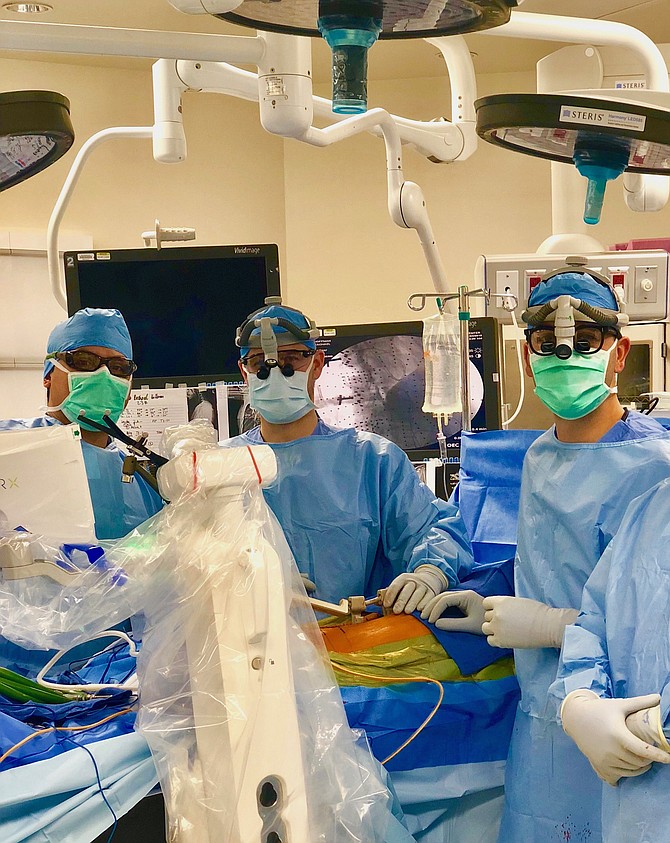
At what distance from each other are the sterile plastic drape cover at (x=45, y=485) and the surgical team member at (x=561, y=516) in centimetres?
→ 71

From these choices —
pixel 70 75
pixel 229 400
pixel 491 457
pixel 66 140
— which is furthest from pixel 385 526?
pixel 70 75

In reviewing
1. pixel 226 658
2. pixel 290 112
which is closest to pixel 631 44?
pixel 290 112

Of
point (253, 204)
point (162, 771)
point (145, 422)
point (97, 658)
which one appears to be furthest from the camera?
point (253, 204)

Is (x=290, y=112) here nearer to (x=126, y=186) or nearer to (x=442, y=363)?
(x=442, y=363)

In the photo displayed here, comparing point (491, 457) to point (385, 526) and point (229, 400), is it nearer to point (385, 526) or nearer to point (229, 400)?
point (385, 526)

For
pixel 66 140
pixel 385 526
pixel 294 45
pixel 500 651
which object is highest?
pixel 294 45

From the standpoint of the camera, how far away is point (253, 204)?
5293mm

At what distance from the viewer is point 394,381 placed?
3064 mm

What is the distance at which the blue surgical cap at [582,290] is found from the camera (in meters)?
1.99

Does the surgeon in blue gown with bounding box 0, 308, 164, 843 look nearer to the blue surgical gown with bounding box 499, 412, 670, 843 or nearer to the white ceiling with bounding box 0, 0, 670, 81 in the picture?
the blue surgical gown with bounding box 499, 412, 670, 843

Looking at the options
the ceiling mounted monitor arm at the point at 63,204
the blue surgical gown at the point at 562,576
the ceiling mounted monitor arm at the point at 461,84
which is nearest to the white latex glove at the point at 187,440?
the blue surgical gown at the point at 562,576

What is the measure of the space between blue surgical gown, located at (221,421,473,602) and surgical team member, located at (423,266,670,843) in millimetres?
290

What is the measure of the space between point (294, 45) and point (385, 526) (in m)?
1.04

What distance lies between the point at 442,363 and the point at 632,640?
133cm
